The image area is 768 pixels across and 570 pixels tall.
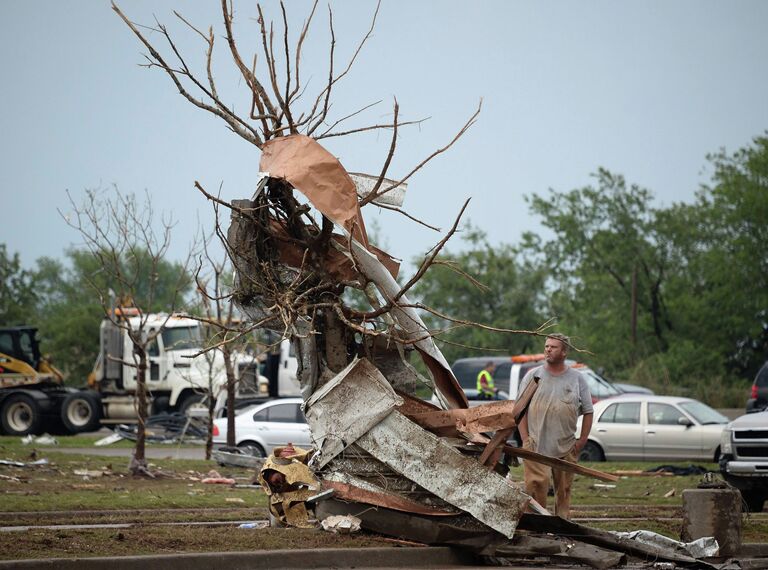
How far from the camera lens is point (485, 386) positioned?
96.2ft

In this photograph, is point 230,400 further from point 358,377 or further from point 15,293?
A: point 15,293

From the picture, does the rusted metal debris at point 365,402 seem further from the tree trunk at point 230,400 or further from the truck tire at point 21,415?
the truck tire at point 21,415

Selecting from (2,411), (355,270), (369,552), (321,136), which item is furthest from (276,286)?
(2,411)

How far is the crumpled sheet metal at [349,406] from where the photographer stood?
10.2 meters

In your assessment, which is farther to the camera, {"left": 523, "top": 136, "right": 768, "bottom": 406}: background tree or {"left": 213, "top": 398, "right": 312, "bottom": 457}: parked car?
{"left": 523, "top": 136, "right": 768, "bottom": 406}: background tree

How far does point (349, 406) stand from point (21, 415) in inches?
1044

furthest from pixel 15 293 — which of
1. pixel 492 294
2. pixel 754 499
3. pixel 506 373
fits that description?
pixel 754 499

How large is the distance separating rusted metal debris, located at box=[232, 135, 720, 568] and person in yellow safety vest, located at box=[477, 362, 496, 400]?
695 inches

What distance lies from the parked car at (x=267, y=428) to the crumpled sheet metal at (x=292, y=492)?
13.2 m

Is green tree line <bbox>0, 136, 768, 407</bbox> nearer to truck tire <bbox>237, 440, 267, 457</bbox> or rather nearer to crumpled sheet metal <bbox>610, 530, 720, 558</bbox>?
truck tire <bbox>237, 440, 267, 457</bbox>

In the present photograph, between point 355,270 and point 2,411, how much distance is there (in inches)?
1029

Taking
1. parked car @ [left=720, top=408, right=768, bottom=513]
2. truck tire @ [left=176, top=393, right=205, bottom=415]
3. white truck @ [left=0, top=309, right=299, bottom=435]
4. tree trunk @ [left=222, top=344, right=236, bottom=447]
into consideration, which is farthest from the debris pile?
truck tire @ [left=176, top=393, right=205, bottom=415]

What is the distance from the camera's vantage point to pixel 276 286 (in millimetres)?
10633

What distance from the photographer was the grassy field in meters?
9.48
